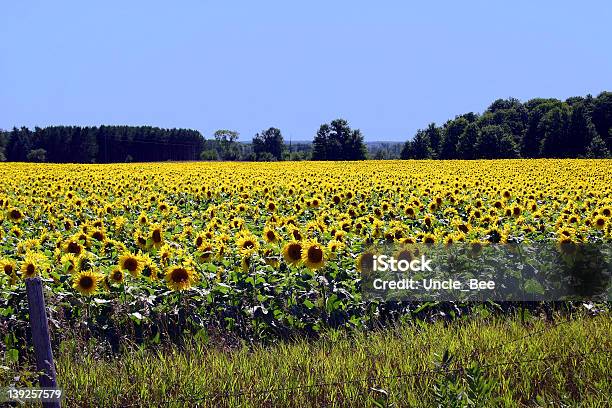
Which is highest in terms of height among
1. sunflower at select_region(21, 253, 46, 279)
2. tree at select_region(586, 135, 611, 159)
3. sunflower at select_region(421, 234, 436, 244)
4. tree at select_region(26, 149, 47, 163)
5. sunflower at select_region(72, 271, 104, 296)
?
tree at select_region(586, 135, 611, 159)

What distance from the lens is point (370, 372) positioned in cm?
612

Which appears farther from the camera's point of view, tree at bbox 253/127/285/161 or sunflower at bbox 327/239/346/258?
tree at bbox 253/127/285/161

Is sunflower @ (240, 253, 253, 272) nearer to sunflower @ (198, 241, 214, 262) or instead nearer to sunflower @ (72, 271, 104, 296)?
sunflower @ (198, 241, 214, 262)

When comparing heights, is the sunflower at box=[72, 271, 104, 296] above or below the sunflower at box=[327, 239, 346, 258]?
below

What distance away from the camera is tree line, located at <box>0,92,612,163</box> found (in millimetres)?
81812

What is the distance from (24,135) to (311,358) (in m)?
124

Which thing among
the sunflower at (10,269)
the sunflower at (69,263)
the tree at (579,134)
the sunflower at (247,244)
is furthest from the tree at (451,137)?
the sunflower at (10,269)

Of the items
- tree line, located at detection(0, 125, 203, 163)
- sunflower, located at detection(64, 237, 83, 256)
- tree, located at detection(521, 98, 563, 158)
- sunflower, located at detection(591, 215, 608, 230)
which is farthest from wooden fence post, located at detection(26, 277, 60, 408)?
tree line, located at detection(0, 125, 203, 163)

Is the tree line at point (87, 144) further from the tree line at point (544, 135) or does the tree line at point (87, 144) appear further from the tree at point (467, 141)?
the tree at point (467, 141)

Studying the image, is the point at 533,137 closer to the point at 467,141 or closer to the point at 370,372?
the point at 467,141

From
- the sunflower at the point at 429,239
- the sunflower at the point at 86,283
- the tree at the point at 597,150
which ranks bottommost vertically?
the sunflower at the point at 86,283

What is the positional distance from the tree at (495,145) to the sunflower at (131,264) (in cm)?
7802

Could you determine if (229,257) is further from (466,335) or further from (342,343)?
(466,335)

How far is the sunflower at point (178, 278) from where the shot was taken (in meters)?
7.64
